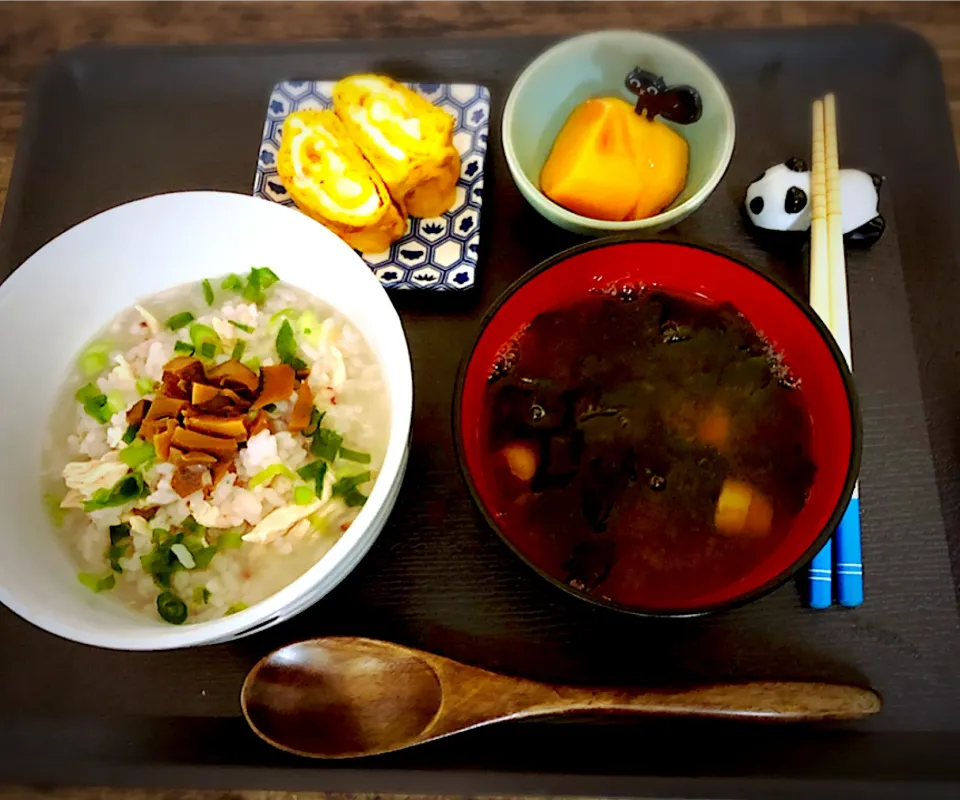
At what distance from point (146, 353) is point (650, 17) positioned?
3.73 ft

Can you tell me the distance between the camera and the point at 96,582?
108 cm

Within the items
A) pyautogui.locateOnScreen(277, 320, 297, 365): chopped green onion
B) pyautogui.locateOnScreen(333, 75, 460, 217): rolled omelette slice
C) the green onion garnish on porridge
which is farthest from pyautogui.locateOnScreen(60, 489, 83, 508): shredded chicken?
pyautogui.locateOnScreen(333, 75, 460, 217): rolled omelette slice

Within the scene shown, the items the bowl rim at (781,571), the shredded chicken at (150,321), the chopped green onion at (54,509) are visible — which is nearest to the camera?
the bowl rim at (781,571)

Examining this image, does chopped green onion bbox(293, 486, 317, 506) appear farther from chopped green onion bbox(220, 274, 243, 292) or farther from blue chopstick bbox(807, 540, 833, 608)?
blue chopstick bbox(807, 540, 833, 608)

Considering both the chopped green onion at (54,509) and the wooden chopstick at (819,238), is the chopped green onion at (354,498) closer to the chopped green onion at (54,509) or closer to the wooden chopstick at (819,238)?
the chopped green onion at (54,509)

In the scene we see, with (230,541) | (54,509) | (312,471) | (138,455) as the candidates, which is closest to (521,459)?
(312,471)

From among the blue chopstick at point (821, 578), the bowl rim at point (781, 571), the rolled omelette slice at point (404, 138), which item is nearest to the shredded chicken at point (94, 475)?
the bowl rim at point (781, 571)

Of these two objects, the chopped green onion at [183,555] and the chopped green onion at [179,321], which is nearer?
the chopped green onion at [183,555]

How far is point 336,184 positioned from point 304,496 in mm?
509

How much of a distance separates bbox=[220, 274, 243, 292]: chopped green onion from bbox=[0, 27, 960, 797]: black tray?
0.85 ft

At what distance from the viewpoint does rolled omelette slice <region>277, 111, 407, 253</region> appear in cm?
129

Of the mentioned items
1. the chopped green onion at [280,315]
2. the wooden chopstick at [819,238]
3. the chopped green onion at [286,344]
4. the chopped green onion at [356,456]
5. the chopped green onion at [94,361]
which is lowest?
the chopped green onion at [356,456]

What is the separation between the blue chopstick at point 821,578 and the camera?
43.5 inches

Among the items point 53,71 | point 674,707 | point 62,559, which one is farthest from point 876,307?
point 53,71
